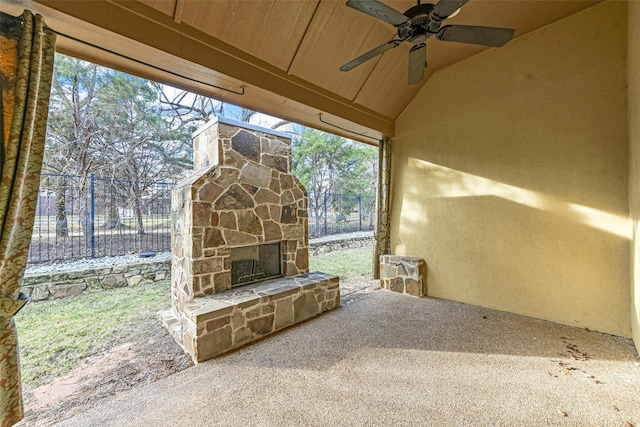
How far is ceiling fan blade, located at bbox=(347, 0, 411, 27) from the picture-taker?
167 centimetres

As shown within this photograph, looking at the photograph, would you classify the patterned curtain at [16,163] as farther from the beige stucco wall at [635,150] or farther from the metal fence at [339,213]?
the metal fence at [339,213]

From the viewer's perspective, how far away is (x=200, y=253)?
2.69 meters

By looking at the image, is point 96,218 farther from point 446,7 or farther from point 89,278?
point 446,7

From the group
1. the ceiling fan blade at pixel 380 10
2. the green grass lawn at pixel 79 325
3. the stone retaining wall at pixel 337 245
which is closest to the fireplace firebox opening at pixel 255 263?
the green grass lawn at pixel 79 325

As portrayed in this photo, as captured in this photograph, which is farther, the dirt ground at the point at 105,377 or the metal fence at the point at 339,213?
the metal fence at the point at 339,213

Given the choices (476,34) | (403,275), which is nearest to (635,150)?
(476,34)

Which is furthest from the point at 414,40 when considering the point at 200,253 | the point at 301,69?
the point at 200,253

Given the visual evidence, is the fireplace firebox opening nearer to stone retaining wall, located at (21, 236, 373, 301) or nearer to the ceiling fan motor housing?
stone retaining wall, located at (21, 236, 373, 301)

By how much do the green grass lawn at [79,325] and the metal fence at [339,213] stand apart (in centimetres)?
431

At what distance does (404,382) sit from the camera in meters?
2.00

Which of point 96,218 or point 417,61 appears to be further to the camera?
point 96,218

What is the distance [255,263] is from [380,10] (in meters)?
2.80

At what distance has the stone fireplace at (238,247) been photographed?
8.24ft

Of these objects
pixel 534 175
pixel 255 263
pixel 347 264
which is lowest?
pixel 347 264
